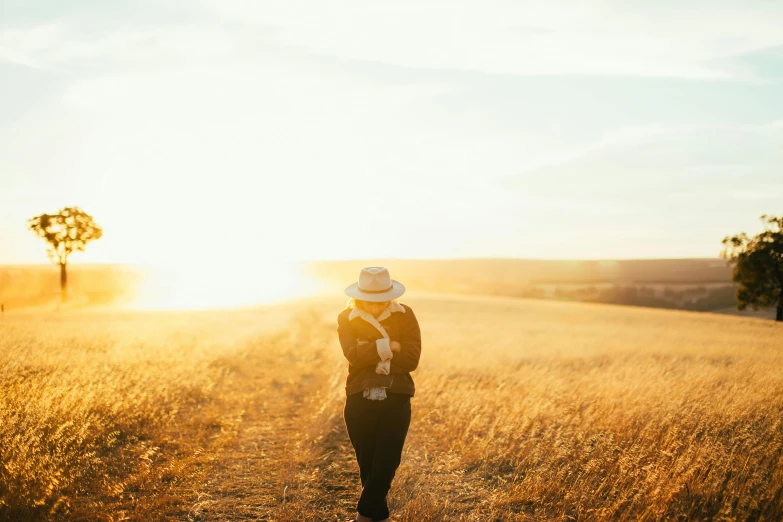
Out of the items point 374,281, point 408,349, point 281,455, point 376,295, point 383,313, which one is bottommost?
point 281,455

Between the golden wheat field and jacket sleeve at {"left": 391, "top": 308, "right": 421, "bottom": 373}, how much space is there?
1.74m

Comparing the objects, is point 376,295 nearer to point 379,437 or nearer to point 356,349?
point 356,349

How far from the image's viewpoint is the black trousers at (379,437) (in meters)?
5.05

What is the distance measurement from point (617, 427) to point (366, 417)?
452cm

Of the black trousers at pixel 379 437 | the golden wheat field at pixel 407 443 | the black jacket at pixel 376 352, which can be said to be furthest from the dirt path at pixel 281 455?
the black jacket at pixel 376 352

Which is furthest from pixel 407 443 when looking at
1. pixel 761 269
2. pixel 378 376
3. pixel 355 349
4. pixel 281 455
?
pixel 761 269

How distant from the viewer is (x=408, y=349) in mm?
5109

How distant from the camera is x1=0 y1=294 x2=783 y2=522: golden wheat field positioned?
5.58 m

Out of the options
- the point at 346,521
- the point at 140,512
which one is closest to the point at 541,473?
the point at 346,521

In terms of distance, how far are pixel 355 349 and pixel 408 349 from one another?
1.76 feet

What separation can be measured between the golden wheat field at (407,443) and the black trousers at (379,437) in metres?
0.61

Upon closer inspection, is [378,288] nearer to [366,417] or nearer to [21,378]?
[366,417]

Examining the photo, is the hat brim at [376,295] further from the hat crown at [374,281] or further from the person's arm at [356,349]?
the person's arm at [356,349]

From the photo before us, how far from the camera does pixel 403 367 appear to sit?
16.6ft
